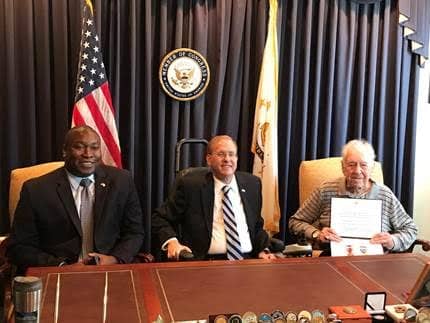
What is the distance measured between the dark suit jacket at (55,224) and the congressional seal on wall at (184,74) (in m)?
1.09

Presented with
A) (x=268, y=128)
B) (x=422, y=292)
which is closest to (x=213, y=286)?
(x=422, y=292)

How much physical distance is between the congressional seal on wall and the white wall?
1.75 meters

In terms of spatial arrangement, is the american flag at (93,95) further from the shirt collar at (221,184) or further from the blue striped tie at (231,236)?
the blue striped tie at (231,236)

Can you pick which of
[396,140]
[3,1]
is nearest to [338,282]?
[396,140]

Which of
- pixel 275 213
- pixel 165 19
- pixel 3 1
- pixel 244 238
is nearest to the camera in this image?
pixel 244 238

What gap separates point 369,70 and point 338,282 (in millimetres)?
2282

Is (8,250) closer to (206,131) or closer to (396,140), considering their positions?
(206,131)

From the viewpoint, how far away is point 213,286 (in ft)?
6.84

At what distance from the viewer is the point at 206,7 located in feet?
12.2

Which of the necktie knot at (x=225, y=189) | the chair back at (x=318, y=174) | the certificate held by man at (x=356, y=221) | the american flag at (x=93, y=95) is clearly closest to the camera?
the certificate held by man at (x=356, y=221)

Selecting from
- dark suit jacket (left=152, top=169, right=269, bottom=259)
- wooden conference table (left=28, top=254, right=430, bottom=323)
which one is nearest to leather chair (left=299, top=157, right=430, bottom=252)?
dark suit jacket (left=152, top=169, right=269, bottom=259)

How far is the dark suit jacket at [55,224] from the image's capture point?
105 inches

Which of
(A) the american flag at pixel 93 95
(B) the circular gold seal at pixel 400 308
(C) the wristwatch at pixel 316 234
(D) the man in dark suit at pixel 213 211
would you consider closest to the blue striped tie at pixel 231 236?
(D) the man in dark suit at pixel 213 211

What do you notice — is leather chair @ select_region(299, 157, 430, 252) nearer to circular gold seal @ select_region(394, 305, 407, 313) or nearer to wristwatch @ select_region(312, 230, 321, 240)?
wristwatch @ select_region(312, 230, 321, 240)
